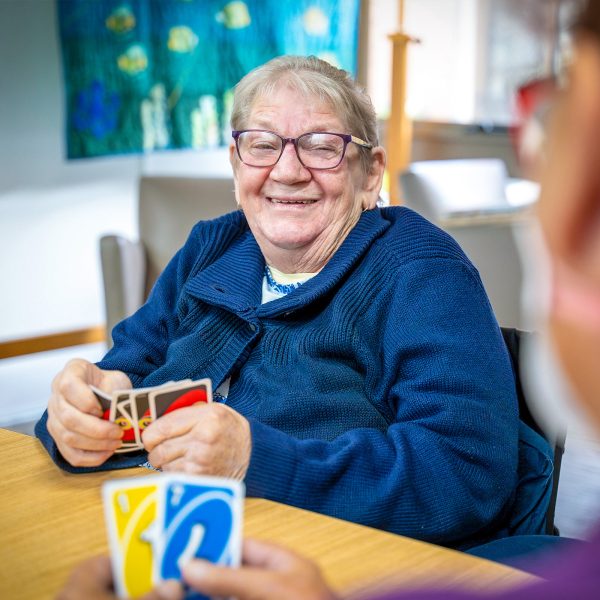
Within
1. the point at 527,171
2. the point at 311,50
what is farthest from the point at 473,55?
the point at 527,171

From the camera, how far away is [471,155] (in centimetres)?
726

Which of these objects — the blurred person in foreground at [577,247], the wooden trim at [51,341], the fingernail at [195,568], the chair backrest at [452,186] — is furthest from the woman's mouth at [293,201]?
the wooden trim at [51,341]

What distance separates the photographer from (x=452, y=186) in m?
5.32

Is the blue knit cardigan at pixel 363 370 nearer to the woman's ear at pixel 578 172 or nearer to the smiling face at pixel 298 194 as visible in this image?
the smiling face at pixel 298 194

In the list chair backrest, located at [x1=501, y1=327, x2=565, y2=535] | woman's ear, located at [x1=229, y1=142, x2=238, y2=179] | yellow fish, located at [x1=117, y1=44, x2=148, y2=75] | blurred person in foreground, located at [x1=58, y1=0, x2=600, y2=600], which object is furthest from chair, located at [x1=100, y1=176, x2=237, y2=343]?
blurred person in foreground, located at [x1=58, y1=0, x2=600, y2=600]

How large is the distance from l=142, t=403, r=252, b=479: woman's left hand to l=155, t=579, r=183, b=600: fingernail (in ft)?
1.65

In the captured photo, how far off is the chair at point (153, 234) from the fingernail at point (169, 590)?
2.66 m

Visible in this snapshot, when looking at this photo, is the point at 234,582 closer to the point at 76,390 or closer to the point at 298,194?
the point at 76,390

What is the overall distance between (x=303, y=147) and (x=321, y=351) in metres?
0.46

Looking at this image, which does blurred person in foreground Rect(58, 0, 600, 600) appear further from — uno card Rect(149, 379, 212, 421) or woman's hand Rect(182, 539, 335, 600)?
uno card Rect(149, 379, 212, 421)

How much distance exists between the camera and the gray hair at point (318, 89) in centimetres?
184

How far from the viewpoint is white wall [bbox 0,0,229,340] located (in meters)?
4.79

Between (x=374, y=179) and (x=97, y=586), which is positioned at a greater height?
(x=374, y=179)

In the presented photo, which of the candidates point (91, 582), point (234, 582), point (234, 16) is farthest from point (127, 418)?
point (234, 16)
